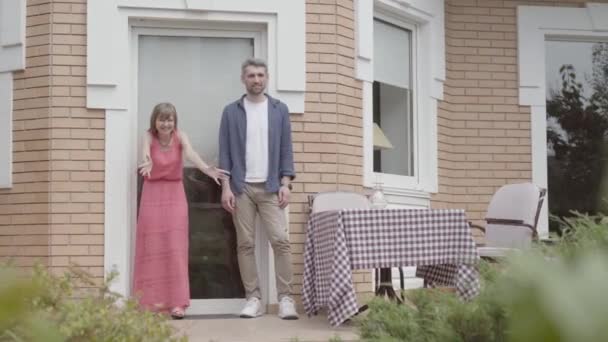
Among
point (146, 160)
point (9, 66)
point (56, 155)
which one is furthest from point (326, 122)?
point (9, 66)

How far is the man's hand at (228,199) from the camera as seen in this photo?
6859 mm

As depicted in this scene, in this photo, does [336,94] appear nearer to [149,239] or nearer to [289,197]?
[289,197]

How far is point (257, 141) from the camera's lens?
6.90 meters

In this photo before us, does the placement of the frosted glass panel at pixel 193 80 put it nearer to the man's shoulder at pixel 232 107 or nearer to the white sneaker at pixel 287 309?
the man's shoulder at pixel 232 107

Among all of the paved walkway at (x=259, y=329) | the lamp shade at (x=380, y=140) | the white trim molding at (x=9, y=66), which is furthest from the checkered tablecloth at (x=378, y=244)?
the white trim molding at (x=9, y=66)

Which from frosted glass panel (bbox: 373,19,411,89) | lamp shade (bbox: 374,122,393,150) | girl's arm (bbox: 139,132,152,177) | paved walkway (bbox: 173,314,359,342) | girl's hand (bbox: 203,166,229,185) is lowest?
paved walkway (bbox: 173,314,359,342)

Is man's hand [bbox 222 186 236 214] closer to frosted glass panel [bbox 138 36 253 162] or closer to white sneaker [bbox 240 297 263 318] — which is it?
frosted glass panel [bbox 138 36 253 162]

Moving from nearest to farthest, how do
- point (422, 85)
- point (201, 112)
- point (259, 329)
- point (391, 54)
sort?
point (259, 329), point (201, 112), point (391, 54), point (422, 85)

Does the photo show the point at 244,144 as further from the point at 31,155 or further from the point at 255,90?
the point at 31,155

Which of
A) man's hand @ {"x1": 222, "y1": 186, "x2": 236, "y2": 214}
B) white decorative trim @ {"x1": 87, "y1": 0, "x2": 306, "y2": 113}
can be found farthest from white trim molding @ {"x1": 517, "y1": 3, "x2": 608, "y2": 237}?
man's hand @ {"x1": 222, "y1": 186, "x2": 236, "y2": 214}

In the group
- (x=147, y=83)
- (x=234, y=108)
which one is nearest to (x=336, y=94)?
(x=234, y=108)

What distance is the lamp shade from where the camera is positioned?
26.1 feet

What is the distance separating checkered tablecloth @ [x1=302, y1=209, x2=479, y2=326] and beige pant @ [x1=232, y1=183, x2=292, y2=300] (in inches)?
18.0

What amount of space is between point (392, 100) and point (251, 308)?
236cm
